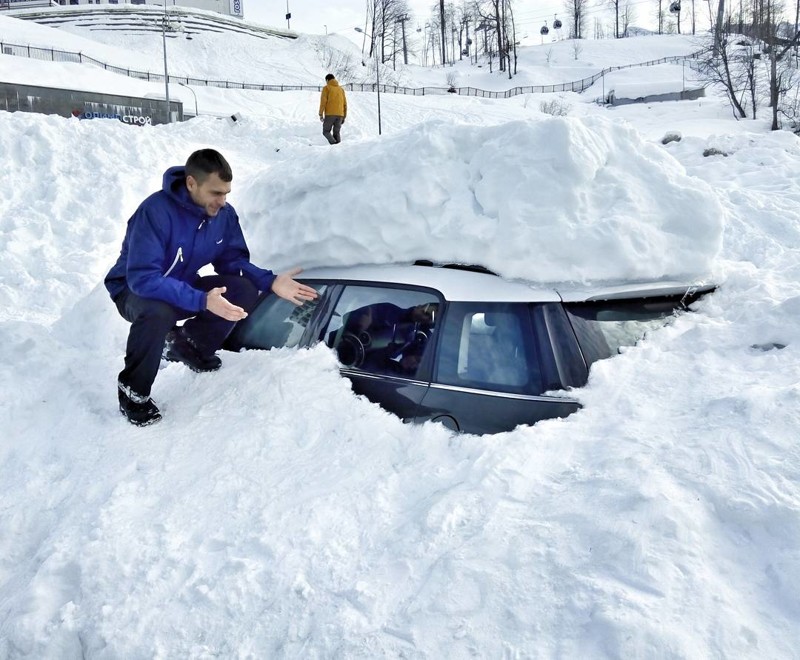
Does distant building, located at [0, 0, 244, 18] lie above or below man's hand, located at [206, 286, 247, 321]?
above

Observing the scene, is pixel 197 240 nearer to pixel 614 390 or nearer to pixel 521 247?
pixel 521 247

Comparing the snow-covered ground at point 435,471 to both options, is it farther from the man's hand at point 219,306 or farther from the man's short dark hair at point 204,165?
the man's short dark hair at point 204,165

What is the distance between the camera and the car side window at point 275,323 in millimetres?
3484

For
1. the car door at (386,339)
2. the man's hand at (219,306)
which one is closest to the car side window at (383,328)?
the car door at (386,339)

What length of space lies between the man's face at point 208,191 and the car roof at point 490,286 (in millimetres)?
858

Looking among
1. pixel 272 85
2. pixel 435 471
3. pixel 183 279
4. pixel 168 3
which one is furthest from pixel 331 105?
pixel 168 3

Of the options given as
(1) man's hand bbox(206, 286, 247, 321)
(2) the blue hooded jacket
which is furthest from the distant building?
(1) man's hand bbox(206, 286, 247, 321)

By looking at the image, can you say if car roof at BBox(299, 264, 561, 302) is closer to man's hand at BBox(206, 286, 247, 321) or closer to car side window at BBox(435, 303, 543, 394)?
car side window at BBox(435, 303, 543, 394)

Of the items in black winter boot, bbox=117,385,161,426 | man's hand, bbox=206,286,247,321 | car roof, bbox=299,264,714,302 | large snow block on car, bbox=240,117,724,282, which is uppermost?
large snow block on car, bbox=240,117,724,282

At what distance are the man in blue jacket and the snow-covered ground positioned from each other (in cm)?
22

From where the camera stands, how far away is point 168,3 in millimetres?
60219

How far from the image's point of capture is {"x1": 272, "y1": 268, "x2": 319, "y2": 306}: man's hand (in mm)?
3326

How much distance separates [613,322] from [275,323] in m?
1.92

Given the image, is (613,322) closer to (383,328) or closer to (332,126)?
(383,328)
